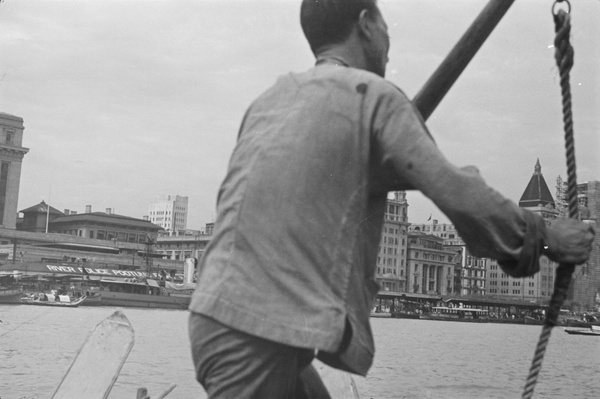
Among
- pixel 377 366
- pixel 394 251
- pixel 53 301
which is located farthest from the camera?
pixel 394 251

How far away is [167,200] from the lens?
156250 millimetres

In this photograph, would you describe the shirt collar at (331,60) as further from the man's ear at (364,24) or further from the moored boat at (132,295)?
the moored boat at (132,295)

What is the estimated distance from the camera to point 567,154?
186 centimetres

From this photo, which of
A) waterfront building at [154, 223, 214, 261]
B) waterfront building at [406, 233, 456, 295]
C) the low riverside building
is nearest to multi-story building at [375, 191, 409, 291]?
waterfront building at [406, 233, 456, 295]

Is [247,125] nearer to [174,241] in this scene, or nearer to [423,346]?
[423,346]

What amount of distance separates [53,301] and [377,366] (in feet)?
161

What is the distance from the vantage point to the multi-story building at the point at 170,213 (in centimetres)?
Answer: 15179

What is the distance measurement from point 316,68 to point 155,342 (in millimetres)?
42732

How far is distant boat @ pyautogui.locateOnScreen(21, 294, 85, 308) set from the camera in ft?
256

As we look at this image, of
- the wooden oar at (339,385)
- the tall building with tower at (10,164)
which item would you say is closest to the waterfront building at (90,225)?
the tall building with tower at (10,164)

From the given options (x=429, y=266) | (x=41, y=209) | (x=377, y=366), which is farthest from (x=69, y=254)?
(x=429, y=266)

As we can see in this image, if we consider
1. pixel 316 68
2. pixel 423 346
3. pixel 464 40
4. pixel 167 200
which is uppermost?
pixel 167 200

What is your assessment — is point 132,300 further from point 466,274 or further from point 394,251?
point 466,274

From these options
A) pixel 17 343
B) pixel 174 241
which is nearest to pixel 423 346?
pixel 17 343
